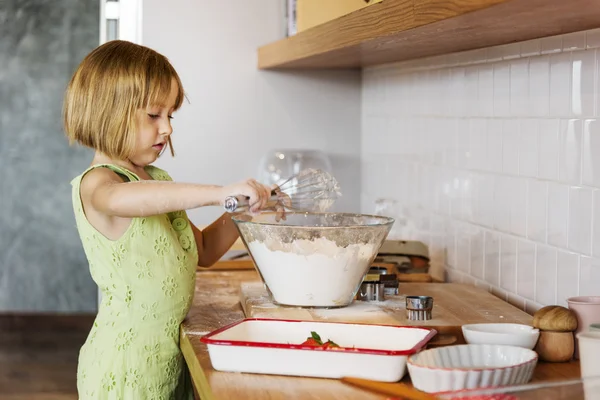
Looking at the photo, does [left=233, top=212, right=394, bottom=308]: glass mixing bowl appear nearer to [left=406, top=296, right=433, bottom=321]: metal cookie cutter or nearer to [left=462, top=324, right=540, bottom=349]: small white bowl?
[left=406, top=296, right=433, bottom=321]: metal cookie cutter

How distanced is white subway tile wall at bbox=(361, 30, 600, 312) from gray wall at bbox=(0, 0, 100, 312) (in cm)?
219

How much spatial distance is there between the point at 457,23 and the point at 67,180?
3279 millimetres

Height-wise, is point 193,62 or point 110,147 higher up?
point 193,62

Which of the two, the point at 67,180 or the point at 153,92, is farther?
the point at 67,180

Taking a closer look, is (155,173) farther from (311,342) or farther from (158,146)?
(311,342)

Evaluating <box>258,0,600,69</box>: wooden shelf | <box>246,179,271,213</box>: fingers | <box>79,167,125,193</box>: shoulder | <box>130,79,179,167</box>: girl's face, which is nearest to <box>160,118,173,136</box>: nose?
<box>130,79,179,167</box>: girl's face

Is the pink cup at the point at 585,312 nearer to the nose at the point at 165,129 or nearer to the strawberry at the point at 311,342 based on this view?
the strawberry at the point at 311,342

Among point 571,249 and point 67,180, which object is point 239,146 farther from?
point 67,180

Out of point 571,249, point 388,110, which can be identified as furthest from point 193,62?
point 571,249

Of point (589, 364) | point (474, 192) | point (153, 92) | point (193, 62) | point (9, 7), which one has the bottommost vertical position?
point (589, 364)

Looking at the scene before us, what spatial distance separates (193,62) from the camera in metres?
2.67

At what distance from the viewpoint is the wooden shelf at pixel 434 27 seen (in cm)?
112

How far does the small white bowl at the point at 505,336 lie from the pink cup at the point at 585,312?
0.06 meters

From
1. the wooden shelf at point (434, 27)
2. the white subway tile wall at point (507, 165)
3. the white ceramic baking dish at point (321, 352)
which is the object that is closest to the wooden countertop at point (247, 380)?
the white ceramic baking dish at point (321, 352)
